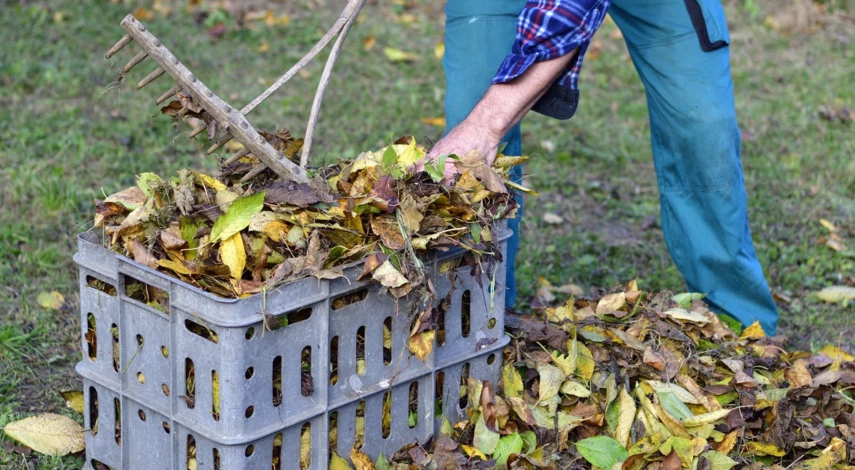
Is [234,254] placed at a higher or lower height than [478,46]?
lower

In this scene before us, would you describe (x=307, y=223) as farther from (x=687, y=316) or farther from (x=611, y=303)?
(x=687, y=316)

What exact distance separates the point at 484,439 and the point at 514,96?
0.86 meters

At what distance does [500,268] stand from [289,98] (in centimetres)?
302

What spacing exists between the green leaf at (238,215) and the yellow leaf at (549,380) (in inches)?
33.2

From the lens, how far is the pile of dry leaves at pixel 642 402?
2.25m

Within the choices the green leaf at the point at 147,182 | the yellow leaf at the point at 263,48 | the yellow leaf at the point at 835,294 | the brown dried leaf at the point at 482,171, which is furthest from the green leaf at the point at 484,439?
the yellow leaf at the point at 263,48

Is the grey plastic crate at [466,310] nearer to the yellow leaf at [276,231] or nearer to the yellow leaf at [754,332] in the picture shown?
the yellow leaf at [276,231]

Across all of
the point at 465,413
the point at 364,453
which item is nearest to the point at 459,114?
the point at 465,413

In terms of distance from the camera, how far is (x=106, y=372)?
6.90ft

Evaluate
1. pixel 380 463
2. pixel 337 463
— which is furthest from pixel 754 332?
pixel 337 463

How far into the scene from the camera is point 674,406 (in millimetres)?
2352

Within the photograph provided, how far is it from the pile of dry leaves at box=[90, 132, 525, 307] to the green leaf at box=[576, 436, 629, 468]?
1.72ft

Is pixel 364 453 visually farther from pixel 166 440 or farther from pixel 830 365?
pixel 830 365

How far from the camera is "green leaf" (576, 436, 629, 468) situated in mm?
2236
